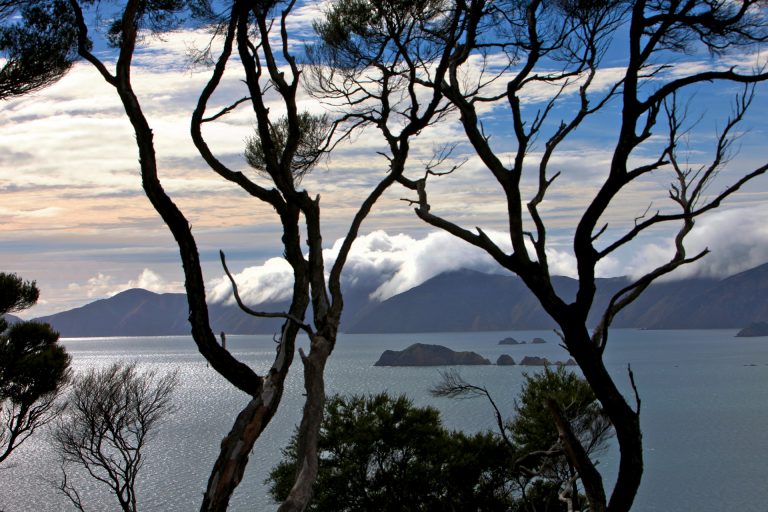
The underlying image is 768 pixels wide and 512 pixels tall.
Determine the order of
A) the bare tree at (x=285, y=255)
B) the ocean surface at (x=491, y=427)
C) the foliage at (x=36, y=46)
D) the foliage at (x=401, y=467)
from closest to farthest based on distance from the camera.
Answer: the bare tree at (x=285, y=255)
the foliage at (x=36, y=46)
the foliage at (x=401, y=467)
the ocean surface at (x=491, y=427)

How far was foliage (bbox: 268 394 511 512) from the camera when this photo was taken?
69.9 feet

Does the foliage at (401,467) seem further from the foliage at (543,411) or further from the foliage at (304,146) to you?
the foliage at (304,146)

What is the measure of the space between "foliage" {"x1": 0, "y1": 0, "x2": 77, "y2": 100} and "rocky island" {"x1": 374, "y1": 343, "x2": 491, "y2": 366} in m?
126

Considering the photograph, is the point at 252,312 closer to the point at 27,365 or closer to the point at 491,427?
the point at 27,365

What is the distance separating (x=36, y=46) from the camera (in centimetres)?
794

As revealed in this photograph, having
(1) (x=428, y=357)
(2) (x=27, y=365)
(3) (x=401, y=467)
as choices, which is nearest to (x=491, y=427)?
(3) (x=401, y=467)

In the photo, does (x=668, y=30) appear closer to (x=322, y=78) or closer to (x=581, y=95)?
(x=581, y=95)

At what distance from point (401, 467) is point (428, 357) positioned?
114819 millimetres

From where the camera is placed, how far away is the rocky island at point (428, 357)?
133 m

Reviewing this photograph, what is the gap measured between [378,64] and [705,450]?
53119 mm

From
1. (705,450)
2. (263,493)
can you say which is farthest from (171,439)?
(705,450)

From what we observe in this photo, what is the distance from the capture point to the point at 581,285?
18.2ft

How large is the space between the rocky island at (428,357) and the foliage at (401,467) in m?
111

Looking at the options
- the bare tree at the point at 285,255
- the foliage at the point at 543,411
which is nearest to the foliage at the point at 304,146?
the bare tree at the point at 285,255
